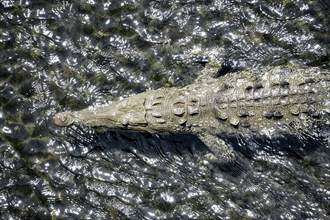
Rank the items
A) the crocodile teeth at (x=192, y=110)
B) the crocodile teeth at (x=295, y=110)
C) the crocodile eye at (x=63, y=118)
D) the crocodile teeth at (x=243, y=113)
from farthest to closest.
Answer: the crocodile eye at (x=63, y=118) < the crocodile teeth at (x=192, y=110) < the crocodile teeth at (x=243, y=113) < the crocodile teeth at (x=295, y=110)

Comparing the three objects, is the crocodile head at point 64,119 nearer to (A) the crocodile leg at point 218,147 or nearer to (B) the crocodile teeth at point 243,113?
(A) the crocodile leg at point 218,147

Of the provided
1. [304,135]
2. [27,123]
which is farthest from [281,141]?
[27,123]

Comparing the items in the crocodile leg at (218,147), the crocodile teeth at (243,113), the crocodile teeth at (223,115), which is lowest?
the crocodile leg at (218,147)

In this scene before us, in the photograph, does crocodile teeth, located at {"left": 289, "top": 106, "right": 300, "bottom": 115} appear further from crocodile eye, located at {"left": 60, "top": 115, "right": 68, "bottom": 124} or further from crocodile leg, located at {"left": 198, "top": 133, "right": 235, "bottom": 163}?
crocodile eye, located at {"left": 60, "top": 115, "right": 68, "bottom": 124}

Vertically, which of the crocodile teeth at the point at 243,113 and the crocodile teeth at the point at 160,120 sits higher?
the crocodile teeth at the point at 160,120

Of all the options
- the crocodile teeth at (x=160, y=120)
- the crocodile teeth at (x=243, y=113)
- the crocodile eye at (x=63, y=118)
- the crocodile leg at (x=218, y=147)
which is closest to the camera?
the crocodile teeth at (x=243, y=113)

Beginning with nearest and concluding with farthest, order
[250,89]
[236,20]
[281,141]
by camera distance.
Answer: [250,89]
[281,141]
[236,20]

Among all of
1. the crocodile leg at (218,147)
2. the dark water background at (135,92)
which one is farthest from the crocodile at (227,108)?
the dark water background at (135,92)

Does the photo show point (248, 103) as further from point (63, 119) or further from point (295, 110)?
point (63, 119)

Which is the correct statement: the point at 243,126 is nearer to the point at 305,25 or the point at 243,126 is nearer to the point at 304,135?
the point at 304,135
